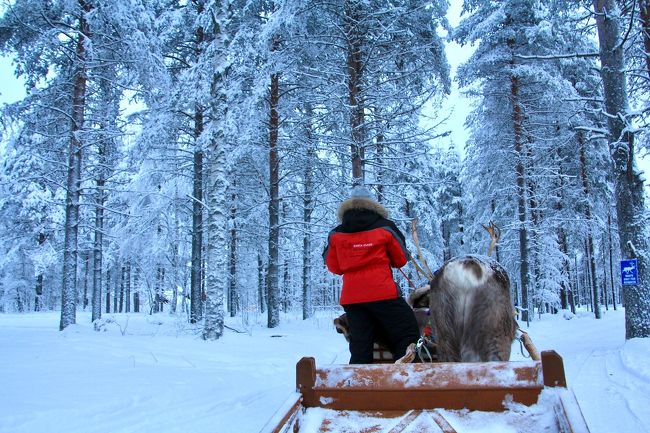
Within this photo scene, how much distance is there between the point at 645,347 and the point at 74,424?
8.49 metres

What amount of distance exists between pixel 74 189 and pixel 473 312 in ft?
41.8

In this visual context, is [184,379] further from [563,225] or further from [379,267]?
[563,225]

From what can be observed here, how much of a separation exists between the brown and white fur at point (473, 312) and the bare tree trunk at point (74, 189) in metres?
12.3

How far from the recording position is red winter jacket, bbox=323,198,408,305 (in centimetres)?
358

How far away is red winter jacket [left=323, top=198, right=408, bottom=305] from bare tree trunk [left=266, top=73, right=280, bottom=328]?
1128 cm

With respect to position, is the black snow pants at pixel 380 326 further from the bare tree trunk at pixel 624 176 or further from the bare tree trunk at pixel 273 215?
the bare tree trunk at pixel 273 215

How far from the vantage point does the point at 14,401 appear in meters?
4.23

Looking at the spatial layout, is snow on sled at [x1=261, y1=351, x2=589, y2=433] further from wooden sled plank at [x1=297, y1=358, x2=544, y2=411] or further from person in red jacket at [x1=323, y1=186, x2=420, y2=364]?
person in red jacket at [x1=323, y1=186, x2=420, y2=364]

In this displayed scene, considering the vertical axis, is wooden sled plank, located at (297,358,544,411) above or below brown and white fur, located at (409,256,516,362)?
below

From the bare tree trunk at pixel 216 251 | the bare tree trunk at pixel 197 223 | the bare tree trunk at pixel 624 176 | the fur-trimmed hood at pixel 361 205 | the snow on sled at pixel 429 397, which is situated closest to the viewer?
the snow on sled at pixel 429 397

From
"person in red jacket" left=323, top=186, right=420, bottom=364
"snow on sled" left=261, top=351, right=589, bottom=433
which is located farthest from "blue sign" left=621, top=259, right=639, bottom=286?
"snow on sled" left=261, top=351, right=589, bottom=433

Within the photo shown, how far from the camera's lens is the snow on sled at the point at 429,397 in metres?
2.07

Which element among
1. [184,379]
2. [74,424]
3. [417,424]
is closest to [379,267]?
[417,424]

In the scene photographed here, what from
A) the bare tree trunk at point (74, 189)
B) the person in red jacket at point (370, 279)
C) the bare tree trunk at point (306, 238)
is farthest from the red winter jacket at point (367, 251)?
the bare tree trunk at point (306, 238)
